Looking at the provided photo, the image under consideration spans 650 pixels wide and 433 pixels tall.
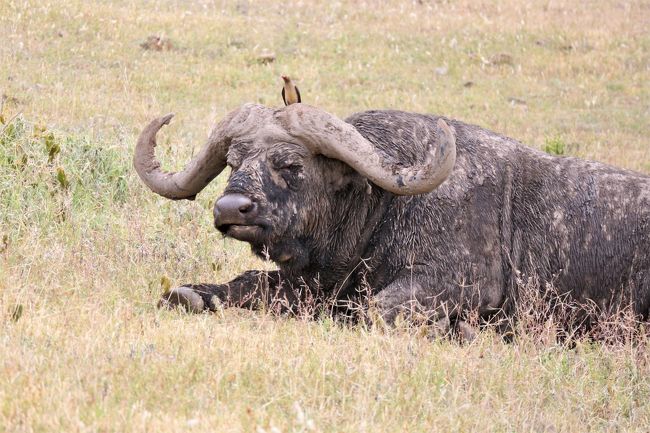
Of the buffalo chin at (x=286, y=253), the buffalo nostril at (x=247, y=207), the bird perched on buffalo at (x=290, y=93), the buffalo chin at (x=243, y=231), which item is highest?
the bird perched on buffalo at (x=290, y=93)

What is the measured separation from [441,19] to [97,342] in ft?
72.4

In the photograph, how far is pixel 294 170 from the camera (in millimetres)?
7789

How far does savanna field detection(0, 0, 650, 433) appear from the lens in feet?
18.4

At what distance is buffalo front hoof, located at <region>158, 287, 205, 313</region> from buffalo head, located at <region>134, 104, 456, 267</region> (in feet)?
1.66

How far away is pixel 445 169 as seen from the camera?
745 cm

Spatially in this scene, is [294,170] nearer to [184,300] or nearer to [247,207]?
[247,207]

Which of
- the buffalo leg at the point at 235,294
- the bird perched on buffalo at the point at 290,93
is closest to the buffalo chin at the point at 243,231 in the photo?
the buffalo leg at the point at 235,294

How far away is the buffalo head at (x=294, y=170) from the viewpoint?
7.44 m

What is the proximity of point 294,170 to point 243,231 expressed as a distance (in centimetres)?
65

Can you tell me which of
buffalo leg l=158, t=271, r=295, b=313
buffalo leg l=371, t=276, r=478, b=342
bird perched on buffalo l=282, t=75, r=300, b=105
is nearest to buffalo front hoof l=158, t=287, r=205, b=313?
buffalo leg l=158, t=271, r=295, b=313

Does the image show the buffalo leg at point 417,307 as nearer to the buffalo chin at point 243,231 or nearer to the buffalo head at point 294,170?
the buffalo head at point 294,170

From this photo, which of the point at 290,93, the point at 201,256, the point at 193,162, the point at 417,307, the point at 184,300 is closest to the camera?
the point at 184,300

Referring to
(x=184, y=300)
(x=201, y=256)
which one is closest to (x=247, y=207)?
(x=184, y=300)

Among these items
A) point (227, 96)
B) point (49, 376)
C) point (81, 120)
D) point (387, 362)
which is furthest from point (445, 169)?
point (227, 96)
